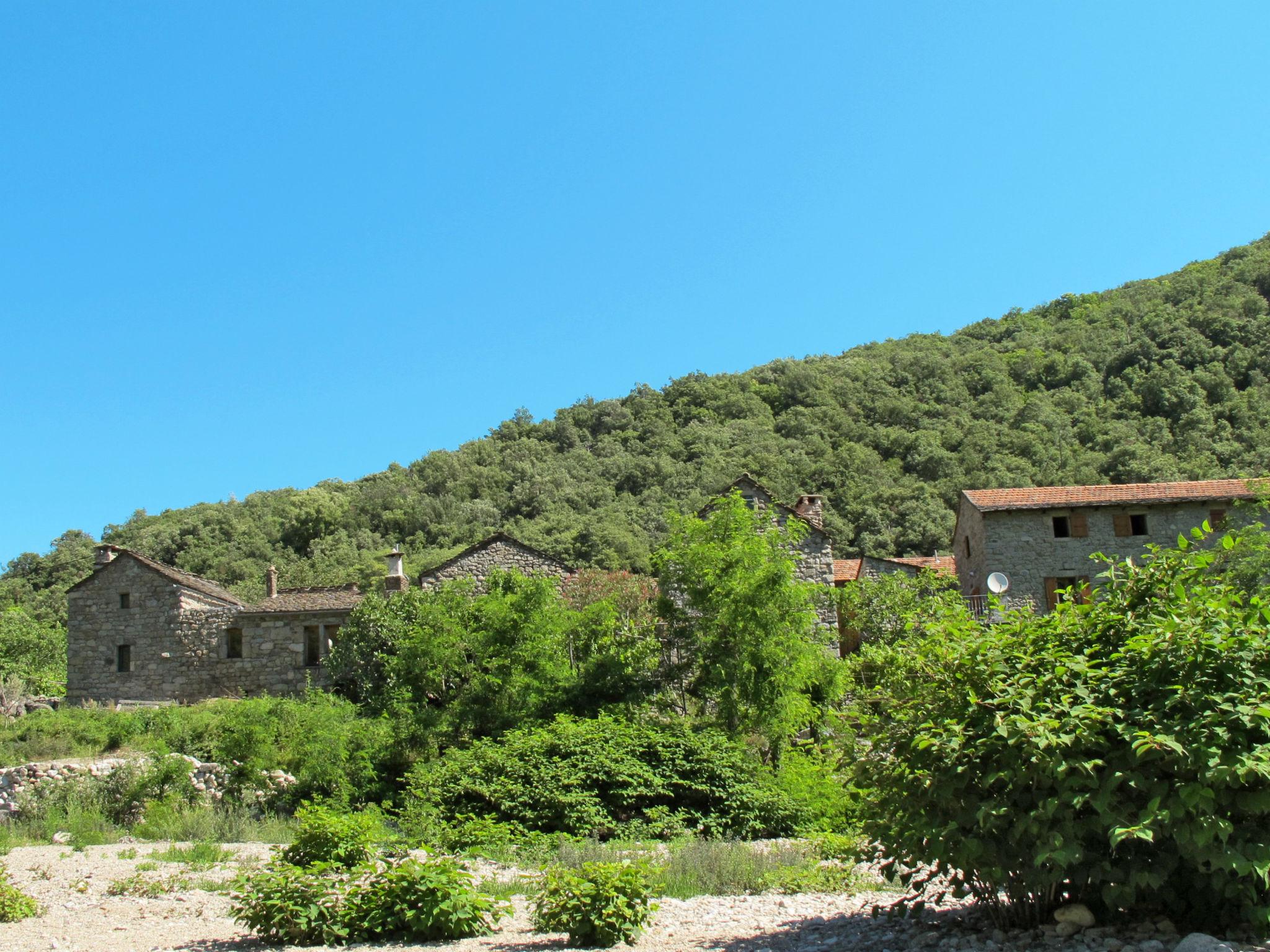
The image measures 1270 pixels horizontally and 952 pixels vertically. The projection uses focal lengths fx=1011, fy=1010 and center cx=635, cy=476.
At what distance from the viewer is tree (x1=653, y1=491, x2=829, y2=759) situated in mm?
21797

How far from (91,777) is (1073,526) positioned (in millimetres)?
27696

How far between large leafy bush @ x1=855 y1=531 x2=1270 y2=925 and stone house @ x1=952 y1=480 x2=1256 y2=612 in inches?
961

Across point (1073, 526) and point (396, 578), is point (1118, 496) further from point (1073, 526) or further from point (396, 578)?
point (396, 578)

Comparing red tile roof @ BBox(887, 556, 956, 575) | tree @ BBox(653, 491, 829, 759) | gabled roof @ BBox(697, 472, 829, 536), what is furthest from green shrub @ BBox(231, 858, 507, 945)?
red tile roof @ BBox(887, 556, 956, 575)

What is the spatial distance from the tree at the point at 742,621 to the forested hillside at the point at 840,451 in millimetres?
26263

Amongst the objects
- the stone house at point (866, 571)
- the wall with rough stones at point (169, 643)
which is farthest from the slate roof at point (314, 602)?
the stone house at point (866, 571)

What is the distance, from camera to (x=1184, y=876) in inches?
296

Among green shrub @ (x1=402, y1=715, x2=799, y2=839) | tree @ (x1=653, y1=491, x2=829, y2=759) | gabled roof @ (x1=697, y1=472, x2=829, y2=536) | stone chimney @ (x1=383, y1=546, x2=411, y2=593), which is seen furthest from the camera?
stone chimney @ (x1=383, y1=546, x2=411, y2=593)

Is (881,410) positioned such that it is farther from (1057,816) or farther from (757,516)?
(1057,816)

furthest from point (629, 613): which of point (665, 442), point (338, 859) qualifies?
point (665, 442)

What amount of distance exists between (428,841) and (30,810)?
10.1 metres

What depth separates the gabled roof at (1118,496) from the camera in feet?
103

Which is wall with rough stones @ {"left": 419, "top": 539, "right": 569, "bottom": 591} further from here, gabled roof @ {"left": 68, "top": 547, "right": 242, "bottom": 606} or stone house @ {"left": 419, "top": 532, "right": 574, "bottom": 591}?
gabled roof @ {"left": 68, "top": 547, "right": 242, "bottom": 606}

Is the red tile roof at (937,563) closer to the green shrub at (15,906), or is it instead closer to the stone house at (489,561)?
the stone house at (489,561)
